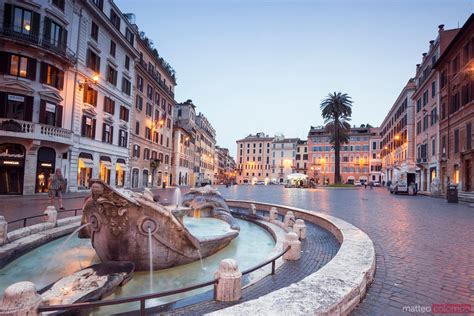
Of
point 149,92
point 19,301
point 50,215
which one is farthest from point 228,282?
point 149,92

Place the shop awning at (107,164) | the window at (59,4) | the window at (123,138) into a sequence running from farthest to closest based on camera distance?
1. the window at (123,138)
2. the shop awning at (107,164)
3. the window at (59,4)

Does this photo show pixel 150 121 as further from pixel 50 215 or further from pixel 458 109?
pixel 458 109

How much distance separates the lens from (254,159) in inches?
4528

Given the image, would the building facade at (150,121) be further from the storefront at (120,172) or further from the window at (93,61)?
the window at (93,61)

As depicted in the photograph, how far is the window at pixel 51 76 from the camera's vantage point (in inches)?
842

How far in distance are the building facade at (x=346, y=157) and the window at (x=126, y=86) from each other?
62.6m

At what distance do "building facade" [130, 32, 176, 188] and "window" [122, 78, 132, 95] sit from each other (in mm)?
1636

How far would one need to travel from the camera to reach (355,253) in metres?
5.09

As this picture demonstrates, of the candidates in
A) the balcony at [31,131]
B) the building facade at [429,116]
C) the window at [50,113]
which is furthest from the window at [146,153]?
the building facade at [429,116]

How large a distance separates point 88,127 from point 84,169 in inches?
156

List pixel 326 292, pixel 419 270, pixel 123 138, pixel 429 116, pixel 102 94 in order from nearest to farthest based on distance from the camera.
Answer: pixel 326 292
pixel 419 270
pixel 102 94
pixel 123 138
pixel 429 116

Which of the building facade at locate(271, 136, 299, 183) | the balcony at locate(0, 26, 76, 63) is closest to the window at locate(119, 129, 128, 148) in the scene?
the balcony at locate(0, 26, 76, 63)

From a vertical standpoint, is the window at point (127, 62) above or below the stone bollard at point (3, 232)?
above

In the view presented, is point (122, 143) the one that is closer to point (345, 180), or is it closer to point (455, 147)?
point (455, 147)
